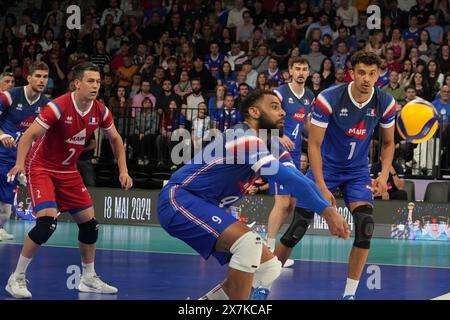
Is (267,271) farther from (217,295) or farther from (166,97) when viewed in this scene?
(166,97)

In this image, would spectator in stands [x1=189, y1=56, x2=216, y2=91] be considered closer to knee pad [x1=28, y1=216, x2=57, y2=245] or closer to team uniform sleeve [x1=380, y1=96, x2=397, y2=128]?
team uniform sleeve [x1=380, y1=96, x2=397, y2=128]

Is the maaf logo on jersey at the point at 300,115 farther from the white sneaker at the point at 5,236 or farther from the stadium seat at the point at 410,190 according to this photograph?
the stadium seat at the point at 410,190

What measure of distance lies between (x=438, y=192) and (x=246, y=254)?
28.5ft

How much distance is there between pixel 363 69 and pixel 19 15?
Answer: 1576cm

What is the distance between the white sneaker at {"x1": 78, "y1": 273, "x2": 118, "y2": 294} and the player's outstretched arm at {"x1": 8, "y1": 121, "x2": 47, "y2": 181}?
1.10 metres

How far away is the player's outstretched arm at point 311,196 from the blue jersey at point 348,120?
2057 mm

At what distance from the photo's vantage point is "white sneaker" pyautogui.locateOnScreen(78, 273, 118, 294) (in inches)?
292

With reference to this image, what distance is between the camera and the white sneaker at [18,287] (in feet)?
22.9

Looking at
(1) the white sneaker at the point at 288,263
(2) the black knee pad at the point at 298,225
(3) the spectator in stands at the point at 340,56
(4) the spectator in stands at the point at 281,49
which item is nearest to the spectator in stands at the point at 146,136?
(4) the spectator in stands at the point at 281,49

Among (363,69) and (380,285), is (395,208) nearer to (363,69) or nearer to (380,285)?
(380,285)

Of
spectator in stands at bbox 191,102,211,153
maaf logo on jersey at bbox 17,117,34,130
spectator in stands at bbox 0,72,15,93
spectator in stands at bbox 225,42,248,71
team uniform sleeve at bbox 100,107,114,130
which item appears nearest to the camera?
team uniform sleeve at bbox 100,107,114,130

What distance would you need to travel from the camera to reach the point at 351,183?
7438 millimetres

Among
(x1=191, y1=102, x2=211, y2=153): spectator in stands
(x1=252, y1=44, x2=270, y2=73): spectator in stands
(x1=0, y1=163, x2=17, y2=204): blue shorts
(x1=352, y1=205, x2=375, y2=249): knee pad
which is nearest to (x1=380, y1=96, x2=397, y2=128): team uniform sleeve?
(x1=352, y1=205, x2=375, y2=249): knee pad
